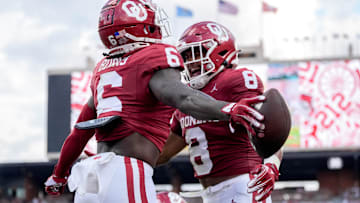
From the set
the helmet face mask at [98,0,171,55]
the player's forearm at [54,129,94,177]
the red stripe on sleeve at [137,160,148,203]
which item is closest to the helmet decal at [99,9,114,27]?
the helmet face mask at [98,0,171,55]

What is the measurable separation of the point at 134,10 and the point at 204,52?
3.80 feet

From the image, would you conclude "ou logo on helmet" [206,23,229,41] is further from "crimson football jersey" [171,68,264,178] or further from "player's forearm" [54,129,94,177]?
"player's forearm" [54,129,94,177]

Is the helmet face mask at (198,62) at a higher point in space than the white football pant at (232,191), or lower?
higher

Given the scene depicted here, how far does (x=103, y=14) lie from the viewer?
3.62 metres

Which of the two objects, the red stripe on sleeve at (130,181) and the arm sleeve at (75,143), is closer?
the red stripe on sleeve at (130,181)

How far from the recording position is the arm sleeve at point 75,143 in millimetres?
3865

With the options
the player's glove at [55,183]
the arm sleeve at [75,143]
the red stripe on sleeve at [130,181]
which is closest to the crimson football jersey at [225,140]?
the arm sleeve at [75,143]

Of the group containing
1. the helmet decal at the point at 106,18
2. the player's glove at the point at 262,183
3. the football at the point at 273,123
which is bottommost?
the player's glove at the point at 262,183

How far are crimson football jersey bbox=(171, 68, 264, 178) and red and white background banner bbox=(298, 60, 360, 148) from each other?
21842 mm

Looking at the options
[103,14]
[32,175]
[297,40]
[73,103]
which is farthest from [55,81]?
[103,14]

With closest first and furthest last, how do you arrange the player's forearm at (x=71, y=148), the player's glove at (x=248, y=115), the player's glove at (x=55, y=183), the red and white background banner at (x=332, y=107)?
the player's glove at (x=248, y=115), the player's forearm at (x=71, y=148), the player's glove at (x=55, y=183), the red and white background banner at (x=332, y=107)

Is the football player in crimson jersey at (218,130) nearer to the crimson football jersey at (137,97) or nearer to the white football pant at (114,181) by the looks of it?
the crimson football jersey at (137,97)

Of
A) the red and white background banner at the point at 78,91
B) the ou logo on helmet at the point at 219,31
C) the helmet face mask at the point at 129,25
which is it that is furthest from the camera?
the red and white background banner at the point at 78,91

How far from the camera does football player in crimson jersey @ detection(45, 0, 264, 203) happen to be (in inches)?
123
